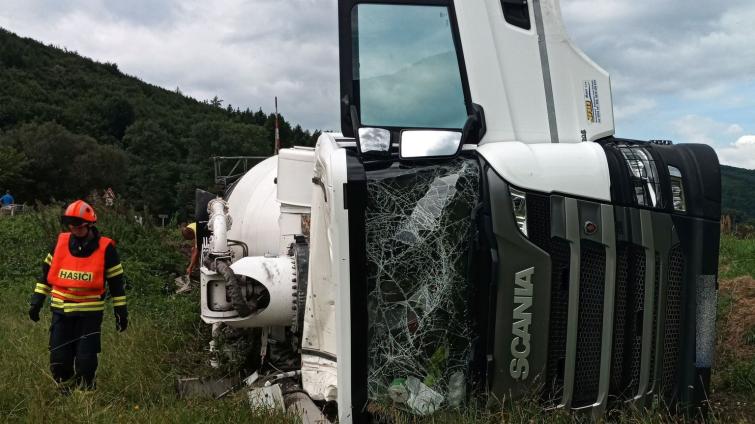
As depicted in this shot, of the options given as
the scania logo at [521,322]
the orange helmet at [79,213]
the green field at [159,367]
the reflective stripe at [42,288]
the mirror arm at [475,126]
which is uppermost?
the mirror arm at [475,126]

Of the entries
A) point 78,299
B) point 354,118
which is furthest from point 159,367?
point 354,118

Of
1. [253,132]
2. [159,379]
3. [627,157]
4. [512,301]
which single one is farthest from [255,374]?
[253,132]

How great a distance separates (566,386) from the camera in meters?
3.31

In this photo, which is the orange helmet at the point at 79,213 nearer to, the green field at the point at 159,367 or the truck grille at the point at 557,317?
the green field at the point at 159,367

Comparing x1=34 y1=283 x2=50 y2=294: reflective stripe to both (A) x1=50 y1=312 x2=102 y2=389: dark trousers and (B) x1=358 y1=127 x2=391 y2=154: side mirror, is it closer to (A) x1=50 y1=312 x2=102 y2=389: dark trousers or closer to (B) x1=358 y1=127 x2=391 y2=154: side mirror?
Result: (A) x1=50 y1=312 x2=102 y2=389: dark trousers

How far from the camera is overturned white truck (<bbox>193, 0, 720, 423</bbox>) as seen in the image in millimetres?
3242

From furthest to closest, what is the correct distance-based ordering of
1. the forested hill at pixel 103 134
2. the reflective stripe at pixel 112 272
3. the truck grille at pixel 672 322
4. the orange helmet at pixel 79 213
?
the forested hill at pixel 103 134, the reflective stripe at pixel 112 272, the orange helmet at pixel 79 213, the truck grille at pixel 672 322

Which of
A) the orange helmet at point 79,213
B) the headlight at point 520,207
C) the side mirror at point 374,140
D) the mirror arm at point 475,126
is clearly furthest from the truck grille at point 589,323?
the orange helmet at point 79,213

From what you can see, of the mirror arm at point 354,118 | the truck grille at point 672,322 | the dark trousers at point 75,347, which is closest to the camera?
the truck grille at point 672,322

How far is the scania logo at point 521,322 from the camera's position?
3223 millimetres

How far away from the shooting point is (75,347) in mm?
4707

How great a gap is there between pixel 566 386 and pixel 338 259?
1.22m

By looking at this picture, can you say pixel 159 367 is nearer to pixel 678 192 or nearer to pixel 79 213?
pixel 79 213

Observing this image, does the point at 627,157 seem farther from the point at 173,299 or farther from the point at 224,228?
the point at 173,299
